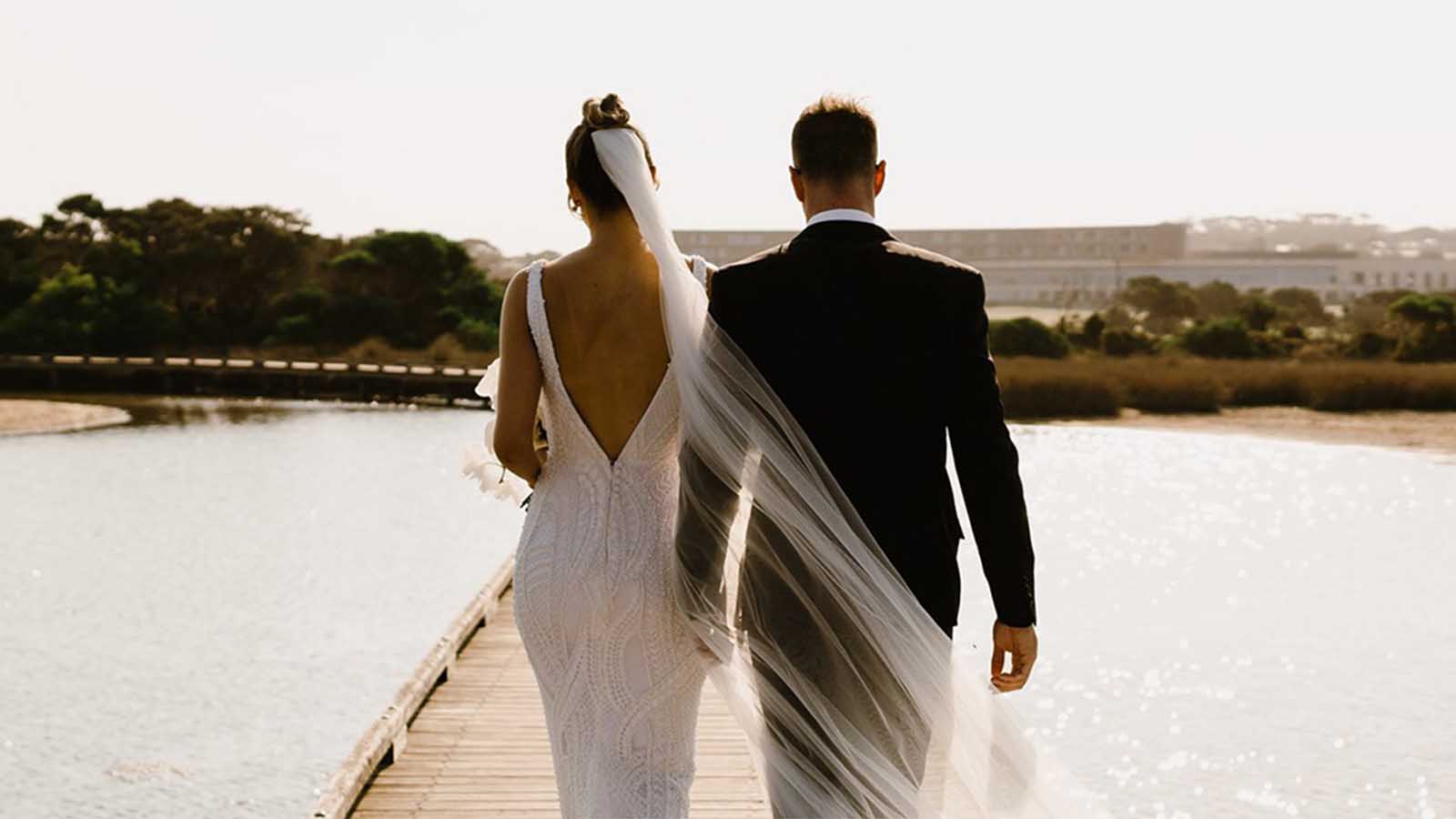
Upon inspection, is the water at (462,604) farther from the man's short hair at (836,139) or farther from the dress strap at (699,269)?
the man's short hair at (836,139)

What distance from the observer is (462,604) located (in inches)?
571

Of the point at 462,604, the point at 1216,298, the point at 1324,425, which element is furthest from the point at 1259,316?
the point at 462,604

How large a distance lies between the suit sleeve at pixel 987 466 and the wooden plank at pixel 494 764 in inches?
131

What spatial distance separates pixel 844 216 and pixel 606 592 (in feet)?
2.54

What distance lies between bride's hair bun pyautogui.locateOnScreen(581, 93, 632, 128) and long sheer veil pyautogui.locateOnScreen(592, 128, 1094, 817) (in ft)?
1.16

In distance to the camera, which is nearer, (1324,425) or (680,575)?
(680,575)

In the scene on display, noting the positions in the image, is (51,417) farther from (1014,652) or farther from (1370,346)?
(1014,652)

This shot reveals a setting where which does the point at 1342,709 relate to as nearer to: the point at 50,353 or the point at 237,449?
the point at 237,449

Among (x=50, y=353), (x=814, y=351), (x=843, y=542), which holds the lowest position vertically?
(x=50, y=353)

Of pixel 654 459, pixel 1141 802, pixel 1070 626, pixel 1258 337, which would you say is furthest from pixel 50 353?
pixel 654 459

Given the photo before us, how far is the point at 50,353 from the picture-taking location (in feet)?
172

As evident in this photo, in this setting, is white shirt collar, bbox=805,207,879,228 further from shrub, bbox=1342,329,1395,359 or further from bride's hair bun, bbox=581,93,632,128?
shrub, bbox=1342,329,1395,359

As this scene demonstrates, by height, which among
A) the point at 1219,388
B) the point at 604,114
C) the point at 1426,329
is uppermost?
the point at 604,114

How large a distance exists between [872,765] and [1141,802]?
22.3 ft
